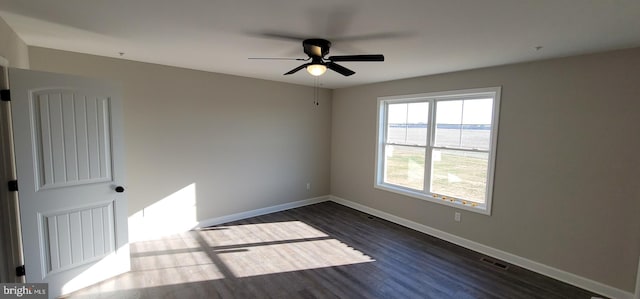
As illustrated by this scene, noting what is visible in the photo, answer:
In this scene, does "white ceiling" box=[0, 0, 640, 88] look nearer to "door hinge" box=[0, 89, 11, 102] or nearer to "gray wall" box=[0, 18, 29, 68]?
"gray wall" box=[0, 18, 29, 68]

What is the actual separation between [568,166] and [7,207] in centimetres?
526

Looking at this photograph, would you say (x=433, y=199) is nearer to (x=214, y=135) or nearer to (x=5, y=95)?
(x=214, y=135)

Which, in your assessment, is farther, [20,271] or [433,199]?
[433,199]

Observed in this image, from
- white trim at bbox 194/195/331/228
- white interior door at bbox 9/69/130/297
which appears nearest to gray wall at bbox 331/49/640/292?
white trim at bbox 194/195/331/228

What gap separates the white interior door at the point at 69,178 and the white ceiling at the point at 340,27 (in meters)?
0.57

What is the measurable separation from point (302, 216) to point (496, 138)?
125 inches

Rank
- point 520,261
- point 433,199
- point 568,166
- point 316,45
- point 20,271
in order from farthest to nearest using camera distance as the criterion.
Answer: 1. point 433,199
2. point 520,261
3. point 568,166
4. point 316,45
5. point 20,271

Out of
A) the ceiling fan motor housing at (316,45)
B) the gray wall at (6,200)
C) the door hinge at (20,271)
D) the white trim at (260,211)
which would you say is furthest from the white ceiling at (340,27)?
the white trim at (260,211)

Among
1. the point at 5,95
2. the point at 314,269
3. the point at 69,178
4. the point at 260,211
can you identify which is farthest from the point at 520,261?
the point at 5,95

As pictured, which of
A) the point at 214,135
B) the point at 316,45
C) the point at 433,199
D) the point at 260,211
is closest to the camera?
the point at 316,45

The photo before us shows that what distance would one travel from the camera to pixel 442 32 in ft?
7.43

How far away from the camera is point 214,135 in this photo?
4262 millimetres

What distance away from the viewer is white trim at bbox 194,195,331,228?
4329 mm

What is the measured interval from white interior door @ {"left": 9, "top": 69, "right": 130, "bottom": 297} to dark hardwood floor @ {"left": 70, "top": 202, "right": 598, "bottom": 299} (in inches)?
12.4
